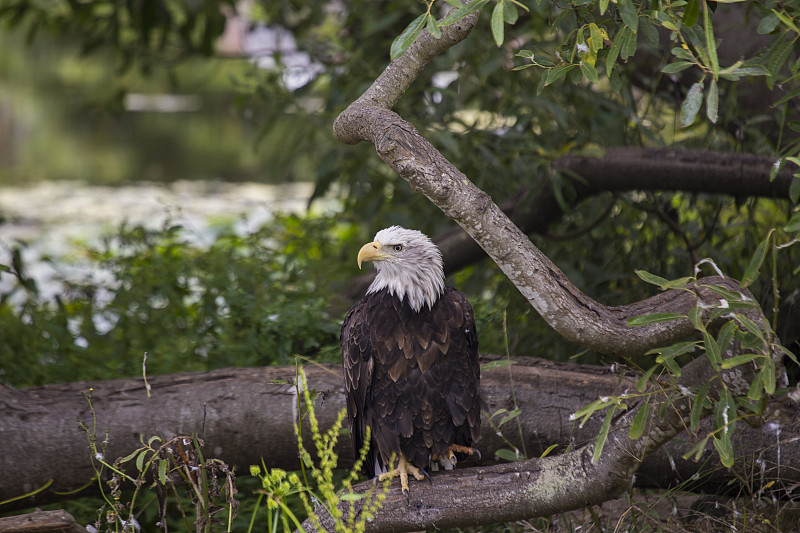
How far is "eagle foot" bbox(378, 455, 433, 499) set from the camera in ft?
7.66

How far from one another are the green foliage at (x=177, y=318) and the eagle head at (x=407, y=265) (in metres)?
0.79

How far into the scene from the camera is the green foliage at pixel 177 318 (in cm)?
338

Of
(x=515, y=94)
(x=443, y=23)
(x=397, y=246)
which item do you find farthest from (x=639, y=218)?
(x=443, y=23)

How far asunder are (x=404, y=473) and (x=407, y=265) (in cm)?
64

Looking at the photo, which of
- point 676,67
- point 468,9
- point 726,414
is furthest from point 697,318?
point 468,9

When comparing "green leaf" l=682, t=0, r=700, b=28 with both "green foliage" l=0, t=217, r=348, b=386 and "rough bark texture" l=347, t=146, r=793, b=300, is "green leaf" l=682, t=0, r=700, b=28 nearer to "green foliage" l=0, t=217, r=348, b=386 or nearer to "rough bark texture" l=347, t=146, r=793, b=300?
"rough bark texture" l=347, t=146, r=793, b=300

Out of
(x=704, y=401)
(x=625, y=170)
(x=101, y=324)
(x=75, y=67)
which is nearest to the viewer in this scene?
(x=704, y=401)

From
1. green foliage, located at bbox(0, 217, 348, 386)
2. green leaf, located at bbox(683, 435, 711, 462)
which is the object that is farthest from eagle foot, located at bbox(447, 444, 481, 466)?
green leaf, located at bbox(683, 435, 711, 462)

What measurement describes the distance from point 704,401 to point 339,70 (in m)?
3.39

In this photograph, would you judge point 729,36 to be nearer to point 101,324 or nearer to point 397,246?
point 397,246

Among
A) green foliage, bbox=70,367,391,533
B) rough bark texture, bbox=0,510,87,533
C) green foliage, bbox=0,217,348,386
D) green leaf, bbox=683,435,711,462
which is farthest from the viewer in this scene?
Answer: green foliage, bbox=0,217,348,386

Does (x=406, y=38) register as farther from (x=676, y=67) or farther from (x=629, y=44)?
(x=676, y=67)

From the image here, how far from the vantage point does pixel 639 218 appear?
423 cm

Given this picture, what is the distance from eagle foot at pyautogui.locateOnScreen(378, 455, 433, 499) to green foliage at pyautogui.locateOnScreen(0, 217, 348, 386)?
0.81m
